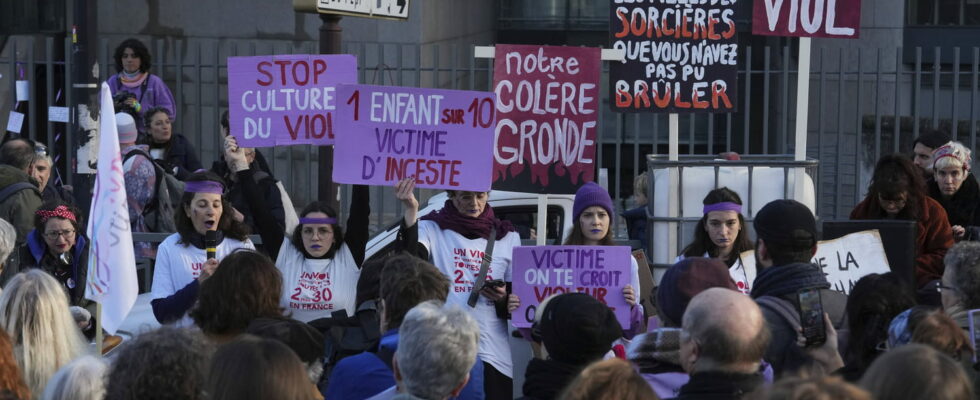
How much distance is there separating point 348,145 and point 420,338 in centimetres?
285

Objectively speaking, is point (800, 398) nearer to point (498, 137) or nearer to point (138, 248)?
point (498, 137)

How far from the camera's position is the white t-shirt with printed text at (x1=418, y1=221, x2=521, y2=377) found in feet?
20.9

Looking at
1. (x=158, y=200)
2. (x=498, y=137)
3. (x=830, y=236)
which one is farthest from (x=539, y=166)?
(x=158, y=200)

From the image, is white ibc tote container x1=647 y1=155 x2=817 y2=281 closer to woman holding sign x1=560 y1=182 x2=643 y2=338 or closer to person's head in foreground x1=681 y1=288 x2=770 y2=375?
woman holding sign x1=560 y1=182 x2=643 y2=338

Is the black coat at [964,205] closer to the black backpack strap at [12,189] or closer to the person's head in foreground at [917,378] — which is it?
the person's head in foreground at [917,378]

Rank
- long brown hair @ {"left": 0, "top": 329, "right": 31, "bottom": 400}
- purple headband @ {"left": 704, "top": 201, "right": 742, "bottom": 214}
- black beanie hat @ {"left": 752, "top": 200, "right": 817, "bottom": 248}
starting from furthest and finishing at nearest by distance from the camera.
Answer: purple headband @ {"left": 704, "top": 201, "right": 742, "bottom": 214} → black beanie hat @ {"left": 752, "top": 200, "right": 817, "bottom": 248} → long brown hair @ {"left": 0, "top": 329, "right": 31, "bottom": 400}

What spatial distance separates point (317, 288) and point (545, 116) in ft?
4.99

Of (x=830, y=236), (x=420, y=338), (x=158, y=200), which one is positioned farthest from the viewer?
(x=158, y=200)

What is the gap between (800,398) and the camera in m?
3.04

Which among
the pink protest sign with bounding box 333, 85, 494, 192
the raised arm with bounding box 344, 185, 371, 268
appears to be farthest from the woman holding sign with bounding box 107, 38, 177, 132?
the raised arm with bounding box 344, 185, 371, 268

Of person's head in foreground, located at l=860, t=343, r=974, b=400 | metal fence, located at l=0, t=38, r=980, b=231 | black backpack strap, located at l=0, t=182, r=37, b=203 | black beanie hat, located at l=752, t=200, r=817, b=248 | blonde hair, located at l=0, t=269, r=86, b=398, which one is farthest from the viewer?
metal fence, located at l=0, t=38, r=980, b=231

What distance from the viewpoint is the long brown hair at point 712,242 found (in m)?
6.53

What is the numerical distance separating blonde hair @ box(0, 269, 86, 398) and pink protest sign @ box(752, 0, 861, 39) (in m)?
4.10

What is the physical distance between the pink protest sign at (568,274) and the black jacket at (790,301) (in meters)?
1.30
